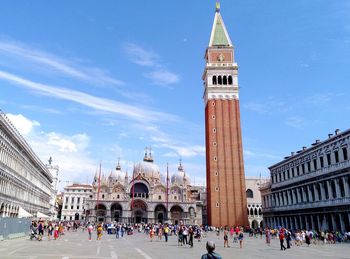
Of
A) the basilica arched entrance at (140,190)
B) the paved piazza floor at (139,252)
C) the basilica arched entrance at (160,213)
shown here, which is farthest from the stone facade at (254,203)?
the paved piazza floor at (139,252)

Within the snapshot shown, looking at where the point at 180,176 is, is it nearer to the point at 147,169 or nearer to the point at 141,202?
the point at 147,169

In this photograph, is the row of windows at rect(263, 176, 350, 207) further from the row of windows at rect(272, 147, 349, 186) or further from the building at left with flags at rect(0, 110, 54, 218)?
the building at left with flags at rect(0, 110, 54, 218)

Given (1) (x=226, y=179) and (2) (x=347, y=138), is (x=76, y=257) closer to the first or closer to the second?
(2) (x=347, y=138)

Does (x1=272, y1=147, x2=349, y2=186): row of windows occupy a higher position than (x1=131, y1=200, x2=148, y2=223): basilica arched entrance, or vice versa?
(x1=272, y1=147, x2=349, y2=186): row of windows

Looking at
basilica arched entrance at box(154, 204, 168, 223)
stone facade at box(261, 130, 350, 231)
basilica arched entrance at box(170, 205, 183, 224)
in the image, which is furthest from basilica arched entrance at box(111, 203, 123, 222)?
stone facade at box(261, 130, 350, 231)

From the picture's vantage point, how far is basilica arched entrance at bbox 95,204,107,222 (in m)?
82.2

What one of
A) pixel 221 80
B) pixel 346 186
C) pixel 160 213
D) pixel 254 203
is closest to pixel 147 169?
pixel 160 213

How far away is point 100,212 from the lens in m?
82.9

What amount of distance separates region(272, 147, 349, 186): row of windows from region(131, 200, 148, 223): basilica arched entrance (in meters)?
38.8

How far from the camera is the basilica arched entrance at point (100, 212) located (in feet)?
270

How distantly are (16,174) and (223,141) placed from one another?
36429mm

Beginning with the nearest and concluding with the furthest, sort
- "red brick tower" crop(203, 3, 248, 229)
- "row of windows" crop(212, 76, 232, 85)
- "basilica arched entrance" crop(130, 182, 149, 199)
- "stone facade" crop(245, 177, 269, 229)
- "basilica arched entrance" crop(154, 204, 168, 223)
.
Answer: "red brick tower" crop(203, 3, 248, 229)
"row of windows" crop(212, 76, 232, 85)
"stone facade" crop(245, 177, 269, 229)
"basilica arched entrance" crop(154, 204, 168, 223)
"basilica arched entrance" crop(130, 182, 149, 199)

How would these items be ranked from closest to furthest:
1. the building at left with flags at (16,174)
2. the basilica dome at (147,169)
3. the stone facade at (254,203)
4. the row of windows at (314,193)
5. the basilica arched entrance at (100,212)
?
1. the row of windows at (314,193)
2. the building at left with flags at (16,174)
3. the stone facade at (254,203)
4. the basilica arched entrance at (100,212)
5. the basilica dome at (147,169)

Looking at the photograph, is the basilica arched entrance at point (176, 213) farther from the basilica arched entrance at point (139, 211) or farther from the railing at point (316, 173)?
the railing at point (316, 173)
